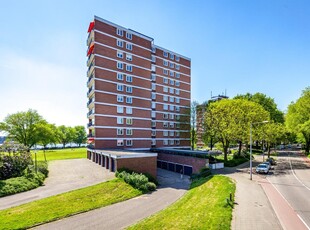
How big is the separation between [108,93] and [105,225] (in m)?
30.7

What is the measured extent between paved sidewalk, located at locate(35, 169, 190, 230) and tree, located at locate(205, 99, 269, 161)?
64.2ft

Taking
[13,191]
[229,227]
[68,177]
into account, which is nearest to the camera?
[229,227]

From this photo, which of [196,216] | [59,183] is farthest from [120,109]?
[196,216]

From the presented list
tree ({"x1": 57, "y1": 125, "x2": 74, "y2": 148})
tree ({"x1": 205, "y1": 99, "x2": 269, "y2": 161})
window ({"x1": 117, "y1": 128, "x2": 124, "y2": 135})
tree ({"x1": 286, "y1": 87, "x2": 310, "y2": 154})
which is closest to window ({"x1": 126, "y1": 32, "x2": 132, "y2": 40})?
window ({"x1": 117, "y1": 128, "x2": 124, "y2": 135})

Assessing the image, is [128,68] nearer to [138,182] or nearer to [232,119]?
[232,119]

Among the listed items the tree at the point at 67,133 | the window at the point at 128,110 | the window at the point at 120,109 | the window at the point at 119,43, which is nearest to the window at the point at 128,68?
the window at the point at 119,43

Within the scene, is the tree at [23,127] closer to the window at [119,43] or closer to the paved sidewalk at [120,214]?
the window at [119,43]

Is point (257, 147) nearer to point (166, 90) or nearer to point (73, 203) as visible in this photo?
point (166, 90)

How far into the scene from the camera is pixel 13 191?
22.1 metres

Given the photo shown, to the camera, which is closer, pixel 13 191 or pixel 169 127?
pixel 13 191

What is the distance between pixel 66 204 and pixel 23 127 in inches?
1598

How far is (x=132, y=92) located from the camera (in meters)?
47.2

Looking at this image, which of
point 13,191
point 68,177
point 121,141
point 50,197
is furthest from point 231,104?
point 13,191

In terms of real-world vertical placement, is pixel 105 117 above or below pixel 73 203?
above
